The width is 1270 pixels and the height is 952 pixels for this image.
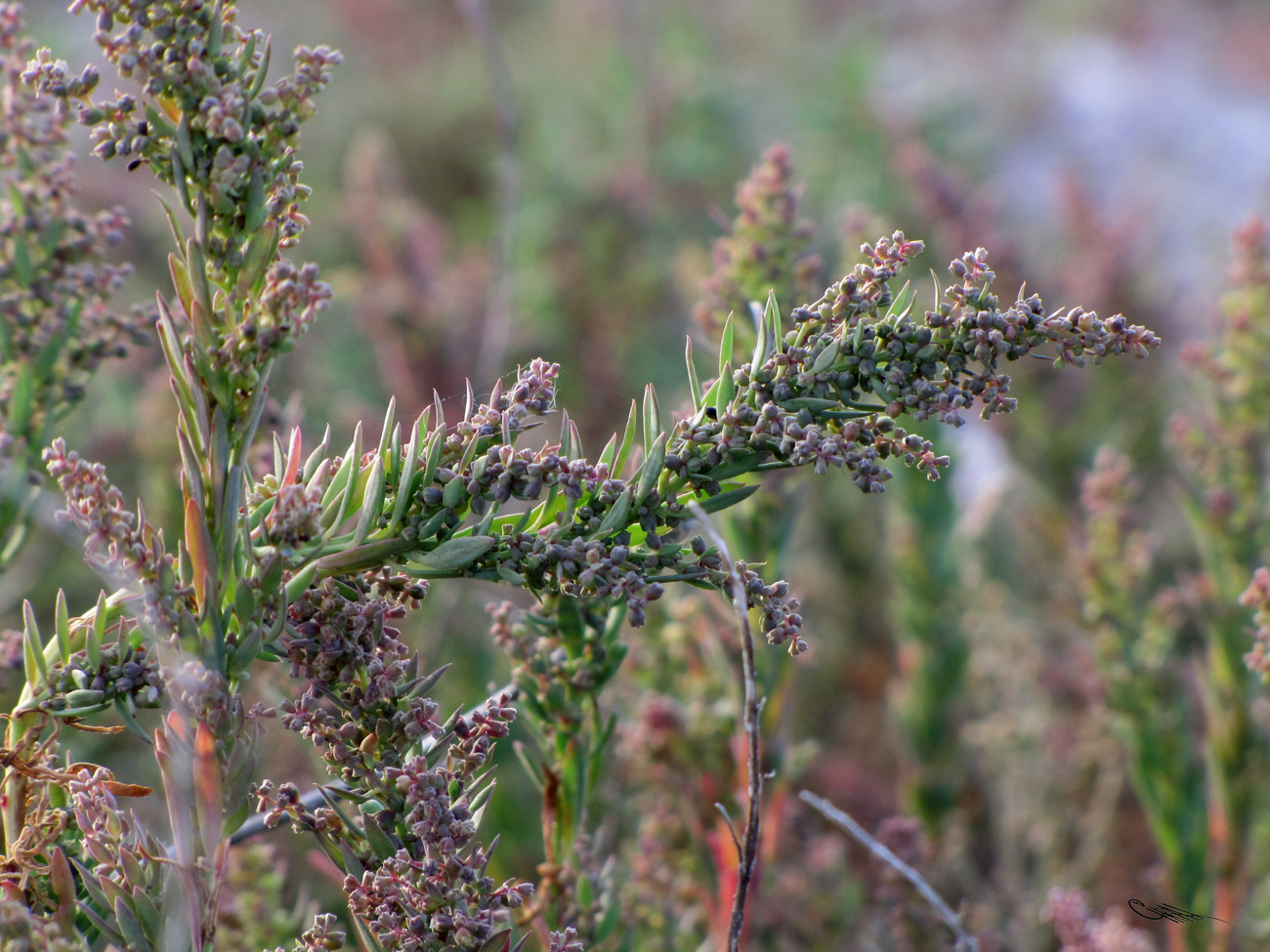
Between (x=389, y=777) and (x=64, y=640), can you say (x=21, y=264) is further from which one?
(x=389, y=777)

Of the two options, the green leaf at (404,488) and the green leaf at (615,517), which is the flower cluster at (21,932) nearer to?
the green leaf at (404,488)

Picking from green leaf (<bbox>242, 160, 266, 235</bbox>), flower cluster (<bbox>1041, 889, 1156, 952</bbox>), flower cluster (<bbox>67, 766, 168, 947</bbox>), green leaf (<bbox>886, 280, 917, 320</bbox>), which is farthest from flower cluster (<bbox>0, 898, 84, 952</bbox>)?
flower cluster (<bbox>1041, 889, 1156, 952</bbox>)

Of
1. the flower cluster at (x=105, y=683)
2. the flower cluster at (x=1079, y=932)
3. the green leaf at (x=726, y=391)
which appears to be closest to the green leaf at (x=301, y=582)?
the flower cluster at (x=105, y=683)

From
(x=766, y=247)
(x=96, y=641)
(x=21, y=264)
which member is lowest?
(x=96, y=641)

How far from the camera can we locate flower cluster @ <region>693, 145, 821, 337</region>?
1486 millimetres

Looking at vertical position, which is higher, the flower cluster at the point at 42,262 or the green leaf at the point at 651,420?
the flower cluster at the point at 42,262

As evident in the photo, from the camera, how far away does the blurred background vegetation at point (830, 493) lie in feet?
5.33

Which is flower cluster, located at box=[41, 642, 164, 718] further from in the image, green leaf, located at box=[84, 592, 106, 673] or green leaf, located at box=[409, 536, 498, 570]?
green leaf, located at box=[409, 536, 498, 570]

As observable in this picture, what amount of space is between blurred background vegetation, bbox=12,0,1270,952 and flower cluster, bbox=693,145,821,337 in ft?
Result: 0.94

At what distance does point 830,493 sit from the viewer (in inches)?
133

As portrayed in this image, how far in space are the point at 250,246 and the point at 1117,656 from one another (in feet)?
5.12

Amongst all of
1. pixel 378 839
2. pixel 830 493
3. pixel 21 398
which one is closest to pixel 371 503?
pixel 378 839

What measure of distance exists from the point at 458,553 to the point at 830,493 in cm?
272

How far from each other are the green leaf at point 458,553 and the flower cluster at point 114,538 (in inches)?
7.2
